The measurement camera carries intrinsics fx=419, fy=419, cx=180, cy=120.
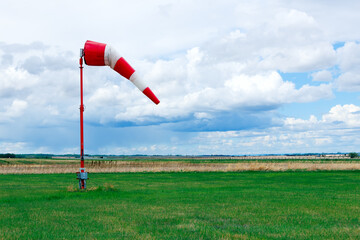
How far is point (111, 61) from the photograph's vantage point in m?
20.9

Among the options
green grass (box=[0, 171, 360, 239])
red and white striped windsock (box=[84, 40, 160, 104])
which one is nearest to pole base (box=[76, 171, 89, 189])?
green grass (box=[0, 171, 360, 239])

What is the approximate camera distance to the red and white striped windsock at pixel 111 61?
2059cm

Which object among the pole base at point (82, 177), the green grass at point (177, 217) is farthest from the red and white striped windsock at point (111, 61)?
the green grass at point (177, 217)

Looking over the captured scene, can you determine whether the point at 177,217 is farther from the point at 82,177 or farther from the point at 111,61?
the point at 111,61

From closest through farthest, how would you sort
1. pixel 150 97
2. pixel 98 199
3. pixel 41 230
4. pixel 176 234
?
pixel 176 234 → pixel 41 230 → pixel 98 199 → pixel 150 97

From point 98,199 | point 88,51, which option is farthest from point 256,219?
point 88,51

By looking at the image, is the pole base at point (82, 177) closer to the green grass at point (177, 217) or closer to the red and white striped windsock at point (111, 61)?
the green grass at point (177, 217)

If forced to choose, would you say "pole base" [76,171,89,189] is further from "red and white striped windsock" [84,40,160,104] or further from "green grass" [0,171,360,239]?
"red and white striped windsock" [84,40,160,104]

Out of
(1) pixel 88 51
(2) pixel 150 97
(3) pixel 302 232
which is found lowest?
(3) pixel 302 232

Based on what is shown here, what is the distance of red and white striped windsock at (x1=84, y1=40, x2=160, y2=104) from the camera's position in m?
20.6

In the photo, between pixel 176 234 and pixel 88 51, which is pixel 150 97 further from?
pixel 176 234

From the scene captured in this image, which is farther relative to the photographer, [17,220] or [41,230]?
[17,220]

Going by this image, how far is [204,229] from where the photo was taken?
428 inches

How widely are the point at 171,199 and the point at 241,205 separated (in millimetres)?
3772
